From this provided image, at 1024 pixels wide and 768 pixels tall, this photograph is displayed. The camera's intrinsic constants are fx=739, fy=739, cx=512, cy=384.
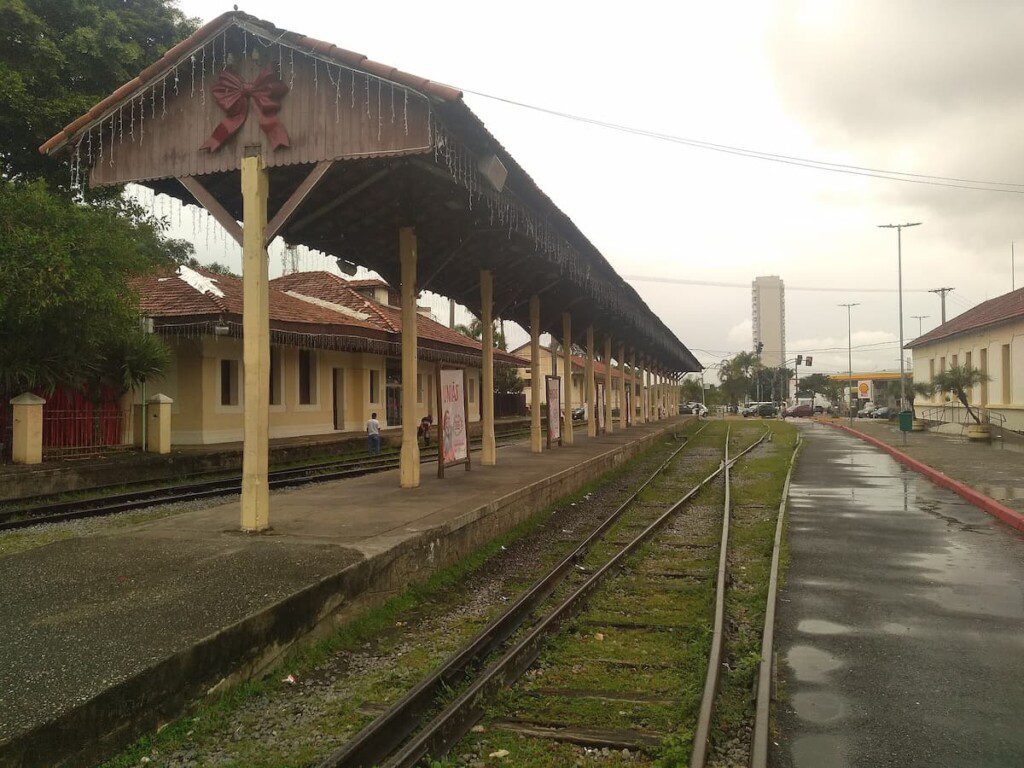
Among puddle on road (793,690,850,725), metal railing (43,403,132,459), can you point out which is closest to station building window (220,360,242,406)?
metal railing (43,403,132,459)

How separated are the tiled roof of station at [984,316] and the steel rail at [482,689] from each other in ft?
88.9

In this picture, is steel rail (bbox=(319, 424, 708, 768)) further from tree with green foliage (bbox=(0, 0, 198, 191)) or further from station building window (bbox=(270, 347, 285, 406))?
station building window (bbox=(270, 347, 285, 406))

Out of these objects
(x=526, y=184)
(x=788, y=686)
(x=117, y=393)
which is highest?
(x=526, y=184)

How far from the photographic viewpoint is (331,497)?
9945 millimetres

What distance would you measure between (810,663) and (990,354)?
32152 millimetres

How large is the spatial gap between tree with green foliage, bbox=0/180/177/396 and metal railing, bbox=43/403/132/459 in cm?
52

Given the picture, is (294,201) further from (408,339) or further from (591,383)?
(591,383)

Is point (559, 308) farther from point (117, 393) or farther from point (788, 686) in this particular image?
point (788, 686)

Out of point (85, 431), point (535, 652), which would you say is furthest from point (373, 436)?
point (535, 652)

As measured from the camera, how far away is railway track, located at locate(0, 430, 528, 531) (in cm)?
1048

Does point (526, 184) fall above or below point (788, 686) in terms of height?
above

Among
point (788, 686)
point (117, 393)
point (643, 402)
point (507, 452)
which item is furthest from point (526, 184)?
point (643, 402)

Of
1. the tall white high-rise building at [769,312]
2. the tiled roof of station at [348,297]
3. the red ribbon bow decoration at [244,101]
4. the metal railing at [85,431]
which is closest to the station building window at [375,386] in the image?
the tiled roof of station at [348,297]

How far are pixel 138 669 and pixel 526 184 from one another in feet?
25.6
